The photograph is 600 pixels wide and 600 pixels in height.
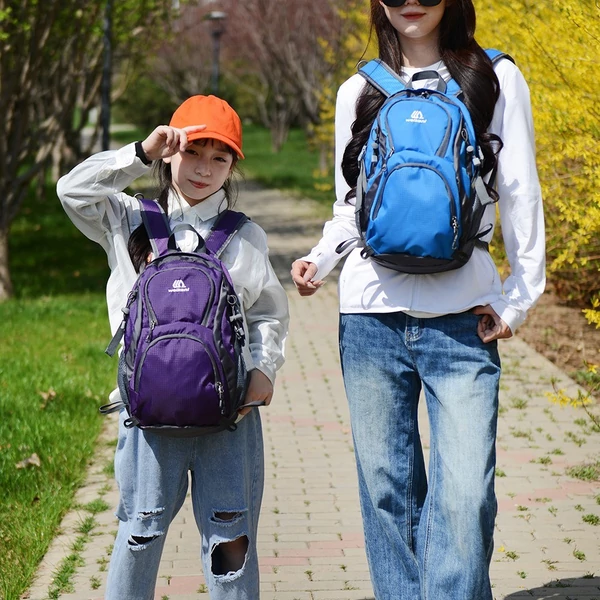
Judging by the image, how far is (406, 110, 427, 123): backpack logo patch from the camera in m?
2.83

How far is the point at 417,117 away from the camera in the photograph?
284cm

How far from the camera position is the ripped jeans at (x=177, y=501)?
10.0ft

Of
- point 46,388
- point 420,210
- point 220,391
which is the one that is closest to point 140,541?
point 220,391

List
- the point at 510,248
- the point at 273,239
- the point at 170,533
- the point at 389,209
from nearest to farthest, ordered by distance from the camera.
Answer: the point at 389,209 < the point at 510,248 < the point at 170,533 < the point at 273,239

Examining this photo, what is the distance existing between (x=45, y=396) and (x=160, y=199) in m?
4.06

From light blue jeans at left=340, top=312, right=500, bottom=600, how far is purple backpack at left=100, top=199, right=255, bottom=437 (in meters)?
0.34

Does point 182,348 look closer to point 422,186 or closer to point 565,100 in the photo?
point 422,186

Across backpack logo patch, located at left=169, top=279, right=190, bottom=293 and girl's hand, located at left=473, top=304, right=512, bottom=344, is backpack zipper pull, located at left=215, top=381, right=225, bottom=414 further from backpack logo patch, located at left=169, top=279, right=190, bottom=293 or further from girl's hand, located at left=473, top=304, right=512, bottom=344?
girl's hand, located at left=473, top=304, right=512, bottom=344

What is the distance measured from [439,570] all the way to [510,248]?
863 millimetres

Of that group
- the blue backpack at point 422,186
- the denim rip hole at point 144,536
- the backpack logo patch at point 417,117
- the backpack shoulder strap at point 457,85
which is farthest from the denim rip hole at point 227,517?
the backpack shoulder strap at point 457,85

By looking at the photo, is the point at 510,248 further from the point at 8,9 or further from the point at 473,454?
the point at 8,9

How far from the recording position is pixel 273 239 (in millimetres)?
16594

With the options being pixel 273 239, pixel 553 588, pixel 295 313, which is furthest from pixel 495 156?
pixel 273 239

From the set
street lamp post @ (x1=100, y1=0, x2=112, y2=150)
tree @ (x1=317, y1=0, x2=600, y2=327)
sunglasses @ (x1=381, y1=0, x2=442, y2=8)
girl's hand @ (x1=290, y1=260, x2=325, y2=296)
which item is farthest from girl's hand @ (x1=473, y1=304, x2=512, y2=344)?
street lamp post @ (x1=100, y1=0, x2=112, y2=150)
